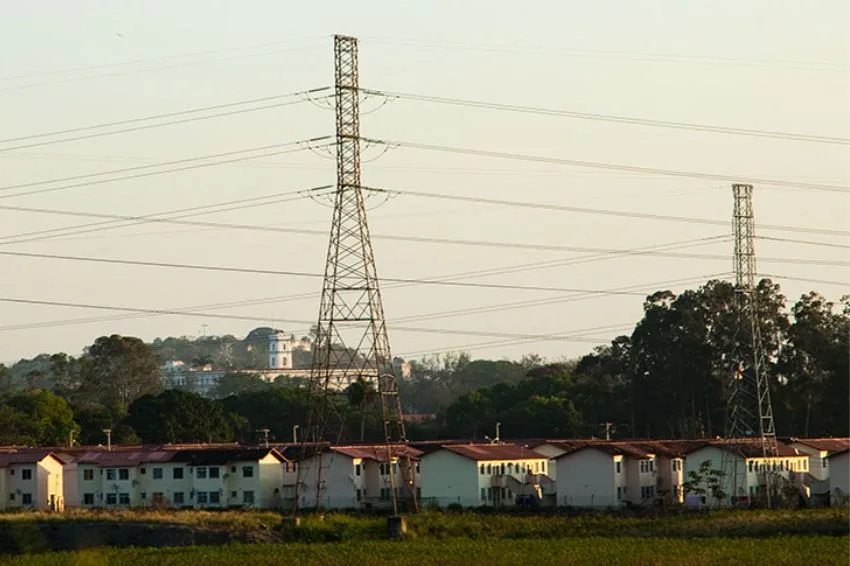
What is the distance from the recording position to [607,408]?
308ft

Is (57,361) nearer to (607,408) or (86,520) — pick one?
(607,408)

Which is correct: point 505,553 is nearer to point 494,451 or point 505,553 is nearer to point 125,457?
point 494,451

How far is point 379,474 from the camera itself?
73.5 metres

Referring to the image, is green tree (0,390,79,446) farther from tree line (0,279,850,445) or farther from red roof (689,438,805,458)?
red roof (689,438,805,458)

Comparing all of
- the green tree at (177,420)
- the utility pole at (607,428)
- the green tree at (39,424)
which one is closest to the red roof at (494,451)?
the utility pole at (607,428)

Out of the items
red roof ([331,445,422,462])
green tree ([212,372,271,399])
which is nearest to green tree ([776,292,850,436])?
red roof ([331,445,422,462])

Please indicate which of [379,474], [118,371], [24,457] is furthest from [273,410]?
[118,371]

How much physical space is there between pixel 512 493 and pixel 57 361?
75.3 metres

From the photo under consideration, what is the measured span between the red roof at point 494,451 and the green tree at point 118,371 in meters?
61.5

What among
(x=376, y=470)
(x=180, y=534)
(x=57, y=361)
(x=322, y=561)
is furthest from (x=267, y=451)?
(x=57, y=361)

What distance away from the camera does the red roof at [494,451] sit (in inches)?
2790

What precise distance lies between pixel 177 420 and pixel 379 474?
69.2 ft

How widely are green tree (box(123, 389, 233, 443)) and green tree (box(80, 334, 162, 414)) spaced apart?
129 feet

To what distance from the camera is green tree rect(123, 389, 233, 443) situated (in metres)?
90.9
